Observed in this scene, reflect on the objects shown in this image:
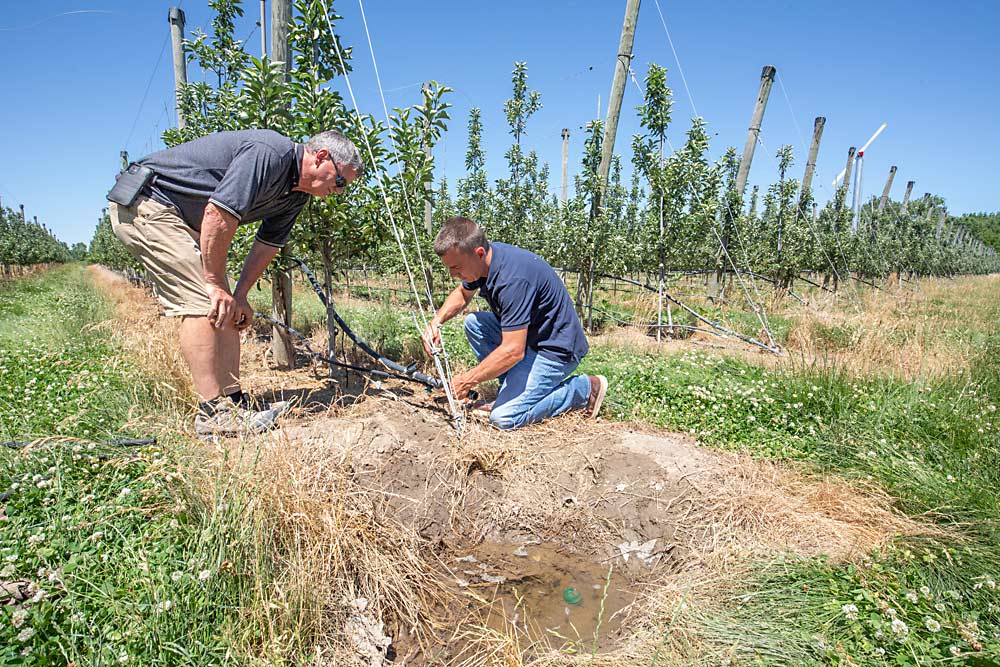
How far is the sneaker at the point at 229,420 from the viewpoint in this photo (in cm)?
280

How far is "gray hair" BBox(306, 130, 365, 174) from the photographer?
120 inches

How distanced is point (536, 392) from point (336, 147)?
2.14 m

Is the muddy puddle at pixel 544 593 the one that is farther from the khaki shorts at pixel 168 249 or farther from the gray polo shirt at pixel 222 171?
the gray polo shirt at pixel 222 171

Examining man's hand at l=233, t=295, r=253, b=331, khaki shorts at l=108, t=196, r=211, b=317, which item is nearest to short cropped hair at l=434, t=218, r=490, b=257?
man's hand at l=233, t=295, r=253, b=331

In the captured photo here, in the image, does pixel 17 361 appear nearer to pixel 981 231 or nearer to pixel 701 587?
pixel 701 587

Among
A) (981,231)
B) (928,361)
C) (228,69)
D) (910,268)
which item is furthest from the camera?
(981,231)

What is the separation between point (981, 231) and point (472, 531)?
12128 cm

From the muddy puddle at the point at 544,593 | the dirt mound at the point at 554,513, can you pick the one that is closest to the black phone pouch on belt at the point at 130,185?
the dirt mound at the point at 554,513

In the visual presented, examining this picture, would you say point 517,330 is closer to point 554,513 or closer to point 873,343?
point 554,513

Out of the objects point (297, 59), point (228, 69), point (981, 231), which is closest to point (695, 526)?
point (297, 59)

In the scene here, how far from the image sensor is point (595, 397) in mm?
3957

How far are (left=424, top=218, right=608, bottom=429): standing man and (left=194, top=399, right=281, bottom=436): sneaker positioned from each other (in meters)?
1.19

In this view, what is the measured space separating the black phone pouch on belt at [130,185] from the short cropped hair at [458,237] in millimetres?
1677

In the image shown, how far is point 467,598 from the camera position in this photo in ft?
8.06
